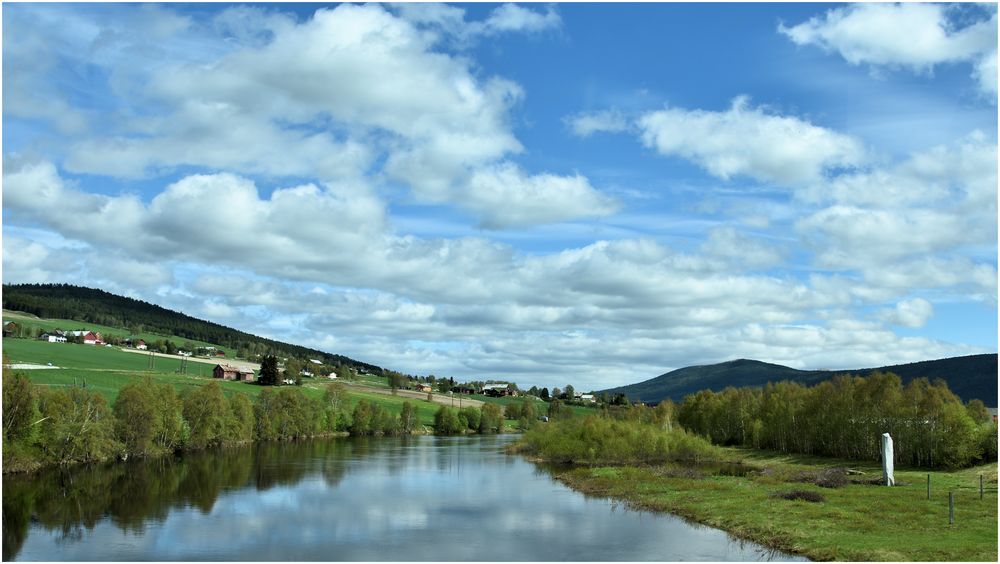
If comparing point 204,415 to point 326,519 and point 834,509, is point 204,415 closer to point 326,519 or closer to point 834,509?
point 326,519

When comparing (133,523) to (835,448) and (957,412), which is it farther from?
(835,448)

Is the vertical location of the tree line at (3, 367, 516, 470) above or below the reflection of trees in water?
above

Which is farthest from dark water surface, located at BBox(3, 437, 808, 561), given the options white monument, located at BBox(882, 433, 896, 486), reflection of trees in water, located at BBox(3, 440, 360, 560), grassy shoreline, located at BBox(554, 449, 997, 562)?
white monument, located at BBox(882, 433, 896, 486)

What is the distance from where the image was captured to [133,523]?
49.8 meters

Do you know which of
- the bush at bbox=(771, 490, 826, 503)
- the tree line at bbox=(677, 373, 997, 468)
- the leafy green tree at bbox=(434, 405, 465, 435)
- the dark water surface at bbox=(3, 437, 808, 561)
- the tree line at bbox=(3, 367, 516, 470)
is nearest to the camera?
the dark water surface at bbox=(3, 437, 808, 561)

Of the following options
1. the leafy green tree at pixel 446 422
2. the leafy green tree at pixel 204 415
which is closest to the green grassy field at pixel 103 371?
the leafy green tree at pixel 446 422

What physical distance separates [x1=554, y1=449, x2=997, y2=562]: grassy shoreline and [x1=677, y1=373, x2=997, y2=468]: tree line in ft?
13.3

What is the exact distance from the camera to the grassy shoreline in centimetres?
3838

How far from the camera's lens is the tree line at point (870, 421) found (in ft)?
269

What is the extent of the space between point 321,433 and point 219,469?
73.1m

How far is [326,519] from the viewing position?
5222cm

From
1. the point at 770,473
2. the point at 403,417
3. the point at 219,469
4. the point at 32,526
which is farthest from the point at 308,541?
the point at 403,417

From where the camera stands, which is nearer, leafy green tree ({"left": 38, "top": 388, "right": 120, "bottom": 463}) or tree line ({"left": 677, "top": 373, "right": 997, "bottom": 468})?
leafy green tree ({"left": 38, "top": 388, "right": 120, "bottom": 463})

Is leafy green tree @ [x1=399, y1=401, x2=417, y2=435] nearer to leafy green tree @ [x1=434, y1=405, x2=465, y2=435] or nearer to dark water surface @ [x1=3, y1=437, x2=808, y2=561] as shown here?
leafy green tree @ [x1=434, y1=405, x2=465, y2=435]
